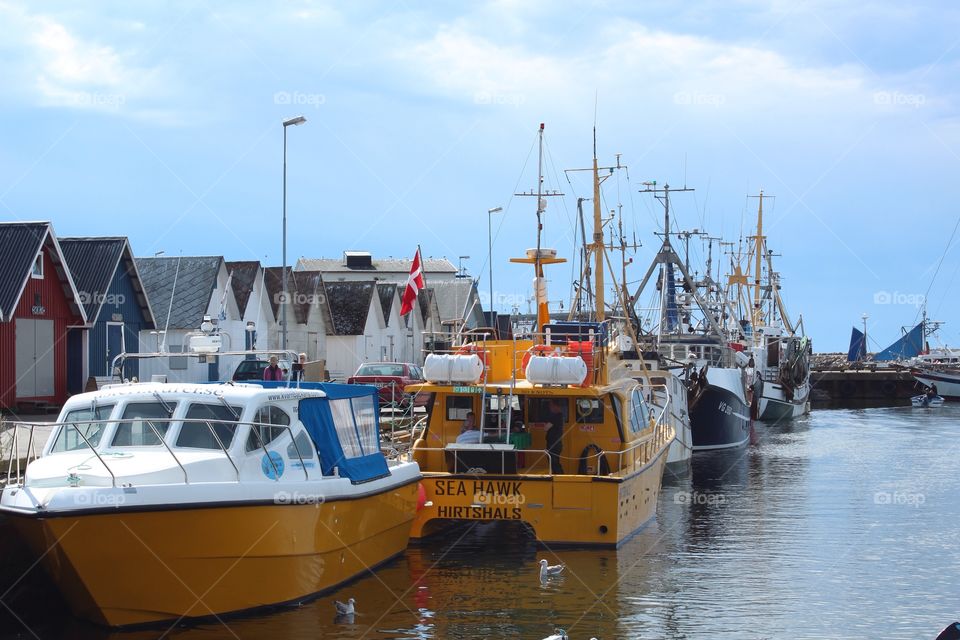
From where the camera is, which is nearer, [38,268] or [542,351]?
[542,351]

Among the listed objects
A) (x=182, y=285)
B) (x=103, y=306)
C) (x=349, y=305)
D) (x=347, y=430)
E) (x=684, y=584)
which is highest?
(x=182, y=285)

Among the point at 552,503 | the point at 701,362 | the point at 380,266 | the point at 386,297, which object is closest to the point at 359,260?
the point at 380,266

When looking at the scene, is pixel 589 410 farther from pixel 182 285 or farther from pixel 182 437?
pixel 182 285

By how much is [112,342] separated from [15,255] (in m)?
5.12

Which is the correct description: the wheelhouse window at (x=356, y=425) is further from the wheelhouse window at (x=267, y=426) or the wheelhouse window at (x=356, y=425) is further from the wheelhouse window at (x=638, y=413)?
the wheelhouse window at (x=638, y=413)

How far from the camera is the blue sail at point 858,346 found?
120m

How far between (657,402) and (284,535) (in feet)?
56.3

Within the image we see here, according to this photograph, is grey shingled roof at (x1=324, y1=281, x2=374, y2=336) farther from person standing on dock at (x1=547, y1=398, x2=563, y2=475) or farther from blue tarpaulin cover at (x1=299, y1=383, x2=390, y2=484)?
blue tarpaulin cover at (x1=299, y1=383, x2=390, y2=484)

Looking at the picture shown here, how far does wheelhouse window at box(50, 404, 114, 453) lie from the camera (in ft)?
45.4

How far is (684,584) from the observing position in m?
16.2

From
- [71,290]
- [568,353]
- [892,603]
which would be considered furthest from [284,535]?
[71,290]

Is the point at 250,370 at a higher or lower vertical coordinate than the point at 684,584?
higher

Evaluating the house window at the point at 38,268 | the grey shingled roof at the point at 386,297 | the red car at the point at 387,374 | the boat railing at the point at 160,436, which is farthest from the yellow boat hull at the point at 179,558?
the grey shingled roof at the point at 386,297

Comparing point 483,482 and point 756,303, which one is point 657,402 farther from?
point 756,303
